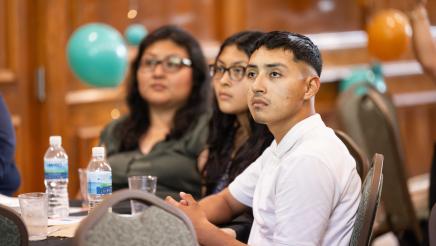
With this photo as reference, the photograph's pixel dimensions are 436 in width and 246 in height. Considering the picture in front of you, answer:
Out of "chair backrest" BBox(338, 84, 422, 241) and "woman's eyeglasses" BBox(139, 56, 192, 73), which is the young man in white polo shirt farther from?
"chair backrest" BBox(338, 84, 422, 241)

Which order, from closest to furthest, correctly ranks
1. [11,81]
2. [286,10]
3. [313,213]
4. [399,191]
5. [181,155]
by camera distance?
[313,213] < [181,155] < [399,191] < [11,81] < [286,10]

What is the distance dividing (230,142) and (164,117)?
1.83ft

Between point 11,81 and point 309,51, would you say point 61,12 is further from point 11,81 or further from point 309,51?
point 309,51

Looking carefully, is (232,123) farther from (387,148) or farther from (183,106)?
(387,148)

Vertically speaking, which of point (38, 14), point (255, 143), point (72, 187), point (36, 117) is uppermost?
point (38, 14)

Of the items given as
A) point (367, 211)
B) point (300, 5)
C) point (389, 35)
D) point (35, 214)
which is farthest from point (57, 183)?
point (300, 5)

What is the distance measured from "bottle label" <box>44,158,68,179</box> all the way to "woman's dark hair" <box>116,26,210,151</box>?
76 centimetres

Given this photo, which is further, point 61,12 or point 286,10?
point 286,10

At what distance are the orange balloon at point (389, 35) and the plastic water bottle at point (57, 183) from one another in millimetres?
2302

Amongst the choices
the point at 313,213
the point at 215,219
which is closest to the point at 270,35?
the point at 313,213

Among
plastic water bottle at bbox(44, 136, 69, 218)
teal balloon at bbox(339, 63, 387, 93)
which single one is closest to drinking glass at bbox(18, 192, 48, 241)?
plastic water bottle at bbox(44, 136, 69, 218)

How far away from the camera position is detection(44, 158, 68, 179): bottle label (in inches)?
98.7

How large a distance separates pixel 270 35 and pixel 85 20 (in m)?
2.37

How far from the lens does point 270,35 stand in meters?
2.04
